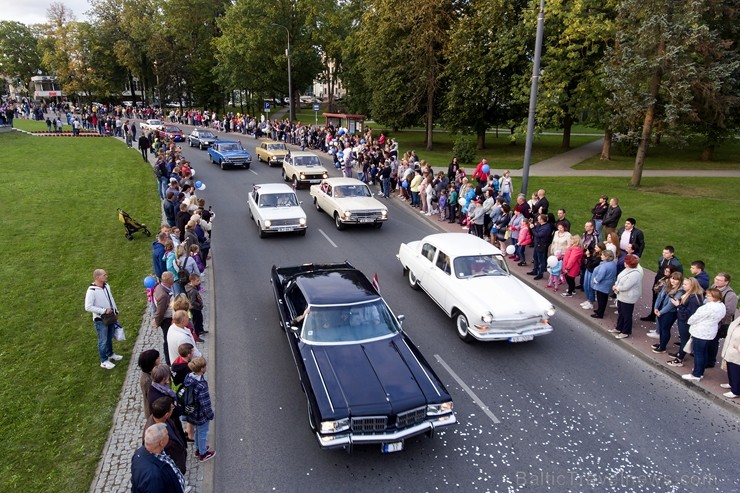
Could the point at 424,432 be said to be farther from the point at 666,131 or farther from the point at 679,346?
the point at 666,131

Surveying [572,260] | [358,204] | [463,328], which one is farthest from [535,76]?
[463,328]

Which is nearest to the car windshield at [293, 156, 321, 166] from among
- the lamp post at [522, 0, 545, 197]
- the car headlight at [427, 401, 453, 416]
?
the lamp post at [522, 0, 545, 197]

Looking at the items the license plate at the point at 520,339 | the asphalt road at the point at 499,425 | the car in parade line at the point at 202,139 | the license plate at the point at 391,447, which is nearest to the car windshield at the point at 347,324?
the asphalt road at the point at 499,425

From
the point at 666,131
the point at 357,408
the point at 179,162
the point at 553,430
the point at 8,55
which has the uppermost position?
the point at 8,55

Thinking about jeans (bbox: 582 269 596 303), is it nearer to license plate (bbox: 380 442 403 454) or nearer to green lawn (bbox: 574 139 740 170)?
license plate (bbox: 380 442 403 454)

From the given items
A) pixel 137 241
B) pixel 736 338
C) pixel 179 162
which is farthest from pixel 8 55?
pixel 736 338

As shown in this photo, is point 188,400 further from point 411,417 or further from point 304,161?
point 304,161

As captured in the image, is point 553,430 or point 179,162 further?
point 179,162

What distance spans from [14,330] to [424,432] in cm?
850

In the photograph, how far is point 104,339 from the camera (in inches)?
324

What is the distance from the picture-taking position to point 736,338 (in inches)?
287

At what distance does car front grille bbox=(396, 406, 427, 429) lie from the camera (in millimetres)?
6281

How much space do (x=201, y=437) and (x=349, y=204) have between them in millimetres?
11503

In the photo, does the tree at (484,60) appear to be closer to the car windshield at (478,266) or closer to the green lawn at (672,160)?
the green lawn at (672,160)
